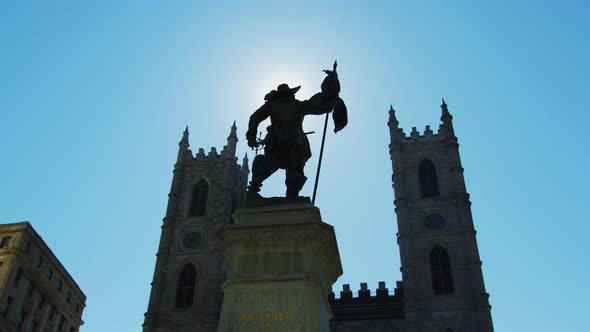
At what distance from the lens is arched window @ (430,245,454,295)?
3980 cm

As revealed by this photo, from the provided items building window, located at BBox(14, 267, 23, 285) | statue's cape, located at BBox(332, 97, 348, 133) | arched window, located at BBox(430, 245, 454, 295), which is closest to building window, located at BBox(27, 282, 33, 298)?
building window, located at BBox(14, 267, 23, 285)

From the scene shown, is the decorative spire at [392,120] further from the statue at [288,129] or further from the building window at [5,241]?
the statue at [288,129]

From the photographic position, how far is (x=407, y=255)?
1607 inches

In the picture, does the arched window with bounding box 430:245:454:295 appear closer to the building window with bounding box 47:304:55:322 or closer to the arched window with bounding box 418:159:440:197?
the arched window with bounding box 418:159:440:197

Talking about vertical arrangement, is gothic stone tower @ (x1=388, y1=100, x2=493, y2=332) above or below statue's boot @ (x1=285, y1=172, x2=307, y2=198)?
above

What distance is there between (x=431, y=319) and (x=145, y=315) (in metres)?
20.5

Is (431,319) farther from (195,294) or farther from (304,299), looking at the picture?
(304,299)

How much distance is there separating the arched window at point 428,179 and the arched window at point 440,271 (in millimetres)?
4938

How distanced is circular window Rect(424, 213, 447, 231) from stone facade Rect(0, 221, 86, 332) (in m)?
25.8

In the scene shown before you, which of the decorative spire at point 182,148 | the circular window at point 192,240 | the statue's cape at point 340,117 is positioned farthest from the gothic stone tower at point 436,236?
the statue's cape at point 340,117

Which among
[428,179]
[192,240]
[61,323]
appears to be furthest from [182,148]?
[428,179]

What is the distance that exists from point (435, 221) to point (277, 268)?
3975cm

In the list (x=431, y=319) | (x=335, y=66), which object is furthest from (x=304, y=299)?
(x=431, y=319)

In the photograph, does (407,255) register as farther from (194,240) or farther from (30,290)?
(30,290)
